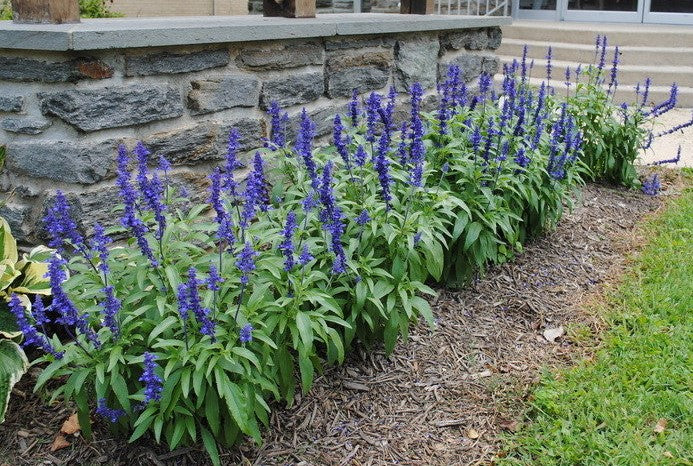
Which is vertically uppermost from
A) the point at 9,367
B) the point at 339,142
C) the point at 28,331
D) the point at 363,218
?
the point at 339,142

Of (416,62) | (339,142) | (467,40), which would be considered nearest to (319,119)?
(339,142)

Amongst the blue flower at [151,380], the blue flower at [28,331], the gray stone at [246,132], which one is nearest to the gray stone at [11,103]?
the gray stone at [246,132]

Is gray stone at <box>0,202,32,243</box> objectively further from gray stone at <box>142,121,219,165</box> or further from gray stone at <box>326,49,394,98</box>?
gray stone at <box>326,49,394,98</box>

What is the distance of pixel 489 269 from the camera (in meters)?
4.02

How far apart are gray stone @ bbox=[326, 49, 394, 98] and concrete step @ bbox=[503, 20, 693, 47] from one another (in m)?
6.32

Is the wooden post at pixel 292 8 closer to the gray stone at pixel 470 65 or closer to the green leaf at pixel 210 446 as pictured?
the gray stone at pixel 470 65

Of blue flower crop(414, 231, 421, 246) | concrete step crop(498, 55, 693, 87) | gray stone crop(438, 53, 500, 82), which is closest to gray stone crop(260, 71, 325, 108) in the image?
blue flower crop(414, 231, 421, 246)

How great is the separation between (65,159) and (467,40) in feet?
11.5

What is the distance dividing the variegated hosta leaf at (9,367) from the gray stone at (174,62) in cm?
117

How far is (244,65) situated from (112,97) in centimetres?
80

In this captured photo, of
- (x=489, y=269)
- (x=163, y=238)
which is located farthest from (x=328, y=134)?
(x=163, y=238)

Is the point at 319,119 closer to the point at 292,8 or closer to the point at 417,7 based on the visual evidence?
the point at 292,8

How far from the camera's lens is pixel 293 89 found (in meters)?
3.81

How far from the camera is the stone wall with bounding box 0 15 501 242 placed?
2.85 meters
